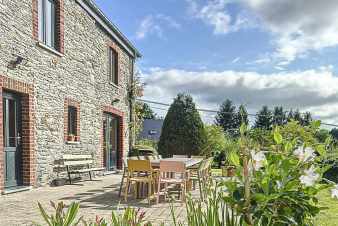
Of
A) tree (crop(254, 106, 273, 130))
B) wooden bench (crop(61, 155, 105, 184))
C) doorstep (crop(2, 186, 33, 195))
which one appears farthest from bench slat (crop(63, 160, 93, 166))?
tree (crop(254, 106, 273, 130))

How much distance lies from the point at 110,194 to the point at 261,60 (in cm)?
443

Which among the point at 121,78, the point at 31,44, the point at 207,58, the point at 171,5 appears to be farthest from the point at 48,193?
the point at 121,78

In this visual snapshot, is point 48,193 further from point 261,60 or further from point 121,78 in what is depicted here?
point 121,78

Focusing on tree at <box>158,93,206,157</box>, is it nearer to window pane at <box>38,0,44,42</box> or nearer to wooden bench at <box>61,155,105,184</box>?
wooden bench at <box>61,155,105,184</box>

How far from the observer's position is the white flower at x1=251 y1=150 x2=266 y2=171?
86.6 inches

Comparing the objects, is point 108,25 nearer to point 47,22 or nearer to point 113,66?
point 113,66

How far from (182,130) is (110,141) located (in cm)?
287

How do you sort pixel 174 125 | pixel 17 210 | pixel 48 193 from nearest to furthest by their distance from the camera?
pixel 17 210 → pixel 48 193 → pixel 174 125

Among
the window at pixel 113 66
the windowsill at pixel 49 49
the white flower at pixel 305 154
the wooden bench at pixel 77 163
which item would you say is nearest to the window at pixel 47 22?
the windowsill at pixel 49 49

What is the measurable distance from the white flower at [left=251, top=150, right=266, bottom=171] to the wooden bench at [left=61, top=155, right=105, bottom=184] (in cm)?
881

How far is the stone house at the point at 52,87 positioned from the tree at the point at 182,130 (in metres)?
2.08

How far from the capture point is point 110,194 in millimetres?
8797

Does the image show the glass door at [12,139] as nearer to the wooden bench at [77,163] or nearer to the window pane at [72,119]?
the wooden bench at [77,163]

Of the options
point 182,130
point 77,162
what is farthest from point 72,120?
point 182,130
